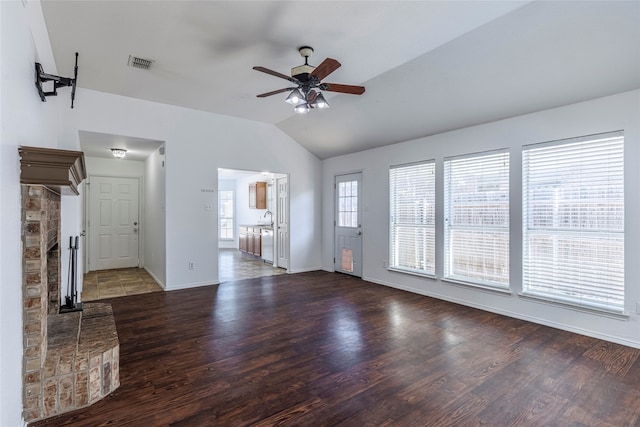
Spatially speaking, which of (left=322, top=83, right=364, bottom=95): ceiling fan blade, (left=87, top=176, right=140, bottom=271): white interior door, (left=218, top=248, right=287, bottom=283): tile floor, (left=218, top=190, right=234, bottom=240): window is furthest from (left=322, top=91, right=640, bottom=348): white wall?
(left=218, top=190, right=234, bottom=240): window

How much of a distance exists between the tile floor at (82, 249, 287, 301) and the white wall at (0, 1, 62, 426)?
11.4 ft

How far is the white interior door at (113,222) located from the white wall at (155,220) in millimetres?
273

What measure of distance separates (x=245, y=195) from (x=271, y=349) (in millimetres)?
7707

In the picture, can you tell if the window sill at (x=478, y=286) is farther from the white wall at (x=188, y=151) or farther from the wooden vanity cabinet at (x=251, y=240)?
the wooden vanity cabinet at (x=251, y=240)

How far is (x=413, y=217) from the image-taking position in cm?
524

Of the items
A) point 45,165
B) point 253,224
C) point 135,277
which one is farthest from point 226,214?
point 45,165

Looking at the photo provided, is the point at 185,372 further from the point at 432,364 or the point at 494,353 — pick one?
the point at 494,353

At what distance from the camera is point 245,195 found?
10.2 metres

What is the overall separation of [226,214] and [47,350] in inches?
352

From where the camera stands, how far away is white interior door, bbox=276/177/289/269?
263 inches

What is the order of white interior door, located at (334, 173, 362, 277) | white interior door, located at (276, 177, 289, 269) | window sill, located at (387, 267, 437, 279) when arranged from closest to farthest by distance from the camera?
window sill, located at (387, 267, 437, 279) → white interior door, located at (334, 173, 362, 277) → white interior door, located at (276, 177, 289, 269)

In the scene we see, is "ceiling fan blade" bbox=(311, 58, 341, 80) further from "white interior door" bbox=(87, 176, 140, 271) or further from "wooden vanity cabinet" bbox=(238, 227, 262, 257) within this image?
"white interior door" bbox=(87, 176, 140, 271)

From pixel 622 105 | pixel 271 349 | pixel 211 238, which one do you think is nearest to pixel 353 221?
pixel 211 238

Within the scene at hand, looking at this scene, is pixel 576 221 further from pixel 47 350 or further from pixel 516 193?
pixel 47 350
